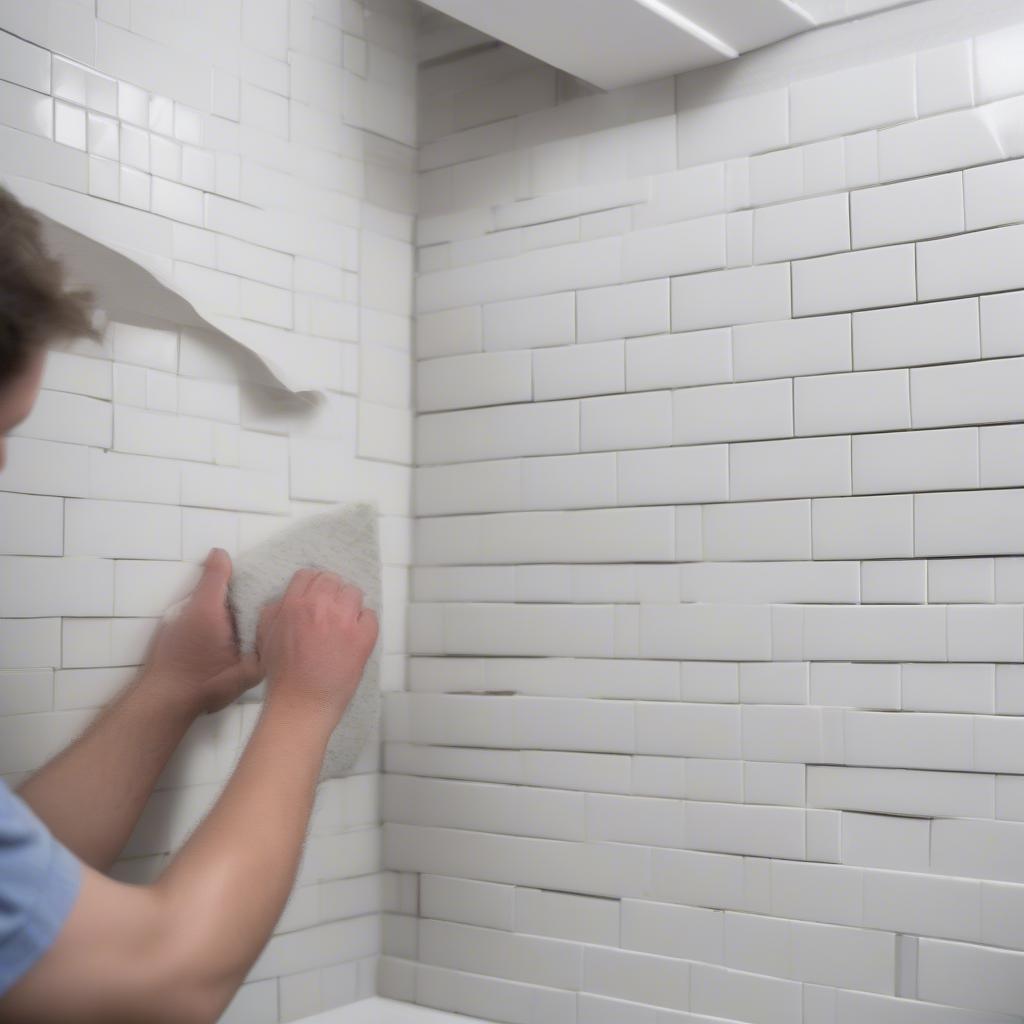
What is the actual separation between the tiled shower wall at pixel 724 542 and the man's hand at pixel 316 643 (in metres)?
0.29

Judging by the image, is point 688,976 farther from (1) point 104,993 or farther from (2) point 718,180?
(2) point 718,180

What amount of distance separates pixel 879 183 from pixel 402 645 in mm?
739

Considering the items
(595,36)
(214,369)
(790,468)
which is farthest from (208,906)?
(595,36)

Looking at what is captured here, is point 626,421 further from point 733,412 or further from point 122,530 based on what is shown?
point 122,530

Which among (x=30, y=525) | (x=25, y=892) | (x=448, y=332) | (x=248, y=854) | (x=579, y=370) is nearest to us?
(x=25, y=892)

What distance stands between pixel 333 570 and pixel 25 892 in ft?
2.04

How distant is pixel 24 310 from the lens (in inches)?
32.1

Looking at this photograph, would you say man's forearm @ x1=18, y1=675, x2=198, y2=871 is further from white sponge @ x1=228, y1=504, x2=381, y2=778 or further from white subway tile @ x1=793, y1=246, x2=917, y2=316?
white subway tile @ x1=793, y1=246, x2=917, y2=316

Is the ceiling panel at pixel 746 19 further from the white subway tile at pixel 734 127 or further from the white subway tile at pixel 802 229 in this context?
the white subway tile at pixel 802 229

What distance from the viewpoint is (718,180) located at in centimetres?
136

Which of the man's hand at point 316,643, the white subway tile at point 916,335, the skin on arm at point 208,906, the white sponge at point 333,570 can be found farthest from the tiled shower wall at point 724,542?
the skin on arm at point 208,906

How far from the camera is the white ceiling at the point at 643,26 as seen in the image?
4.17 ft

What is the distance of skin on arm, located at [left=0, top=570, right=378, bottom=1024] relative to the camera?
76 centimetres

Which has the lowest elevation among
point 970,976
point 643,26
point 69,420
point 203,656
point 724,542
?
point 970,976
